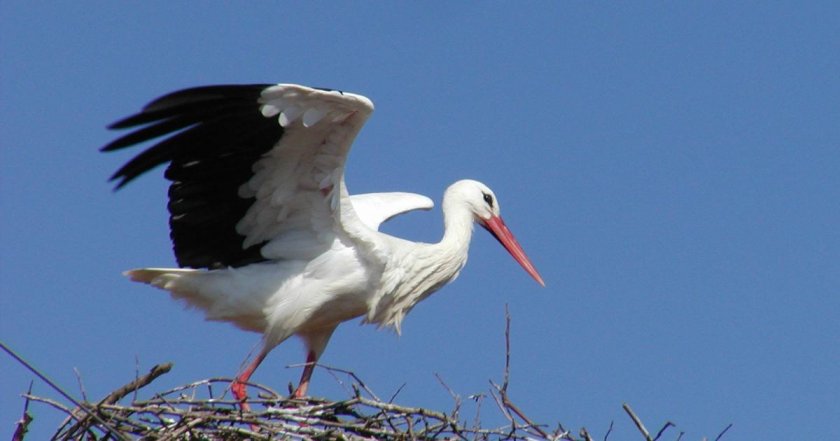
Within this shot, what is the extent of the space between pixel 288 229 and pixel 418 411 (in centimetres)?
177

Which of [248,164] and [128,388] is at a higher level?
[248,164]

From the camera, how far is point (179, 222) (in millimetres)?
7762

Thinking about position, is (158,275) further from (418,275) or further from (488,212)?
(488,212)

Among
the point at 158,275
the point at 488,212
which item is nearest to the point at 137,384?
the point at 158,275

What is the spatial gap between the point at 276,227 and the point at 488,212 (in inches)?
58.7

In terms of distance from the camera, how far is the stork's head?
29.7ft

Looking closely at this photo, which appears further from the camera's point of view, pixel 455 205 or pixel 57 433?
pixel 455 205

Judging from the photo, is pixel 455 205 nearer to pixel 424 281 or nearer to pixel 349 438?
pixel 424 281

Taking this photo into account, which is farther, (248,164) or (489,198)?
(489,198)

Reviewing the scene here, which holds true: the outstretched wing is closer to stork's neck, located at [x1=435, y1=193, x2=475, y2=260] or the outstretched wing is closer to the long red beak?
stork's neck, located at [x1=435, y1=193, x2=475, y2=260]

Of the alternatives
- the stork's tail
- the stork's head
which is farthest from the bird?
the stork's head

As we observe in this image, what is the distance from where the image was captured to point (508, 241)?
9312mm

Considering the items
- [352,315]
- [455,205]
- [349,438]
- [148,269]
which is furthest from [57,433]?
[455,205]

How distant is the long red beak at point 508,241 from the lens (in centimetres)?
922
